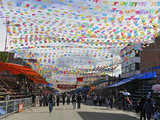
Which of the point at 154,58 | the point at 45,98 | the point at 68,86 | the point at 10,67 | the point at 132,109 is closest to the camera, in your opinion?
the point at 10,67

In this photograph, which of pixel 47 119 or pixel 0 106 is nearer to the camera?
pixel 0 106

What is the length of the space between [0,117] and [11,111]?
324 cm

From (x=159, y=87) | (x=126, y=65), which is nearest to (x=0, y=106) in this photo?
(x=159, y=87)

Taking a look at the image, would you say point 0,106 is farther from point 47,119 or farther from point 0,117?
point 47,119

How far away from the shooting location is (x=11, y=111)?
15852mm

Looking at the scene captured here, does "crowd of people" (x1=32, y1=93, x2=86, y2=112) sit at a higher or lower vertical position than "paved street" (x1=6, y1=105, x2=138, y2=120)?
higher

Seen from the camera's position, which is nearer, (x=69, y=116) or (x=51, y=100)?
(x=69, y=116)

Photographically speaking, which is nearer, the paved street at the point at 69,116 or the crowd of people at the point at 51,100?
the paved street at the point at 69,116

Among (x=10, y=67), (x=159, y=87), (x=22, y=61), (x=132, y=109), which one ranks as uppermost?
(x=22, y=61)

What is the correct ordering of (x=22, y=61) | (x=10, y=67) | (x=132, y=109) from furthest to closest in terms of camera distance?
1. (x=22, y=61)
2. (x=132, y=109)
3. (x=10, y=67)

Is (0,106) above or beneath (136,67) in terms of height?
beneath

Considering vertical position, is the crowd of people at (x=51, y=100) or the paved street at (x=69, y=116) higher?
the crowd of people at (x=51, y=100)

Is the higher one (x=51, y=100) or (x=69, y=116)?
(x=51, y=100)

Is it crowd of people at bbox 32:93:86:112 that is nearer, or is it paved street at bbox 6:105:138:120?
paved street at bbox 6:105:138:120
